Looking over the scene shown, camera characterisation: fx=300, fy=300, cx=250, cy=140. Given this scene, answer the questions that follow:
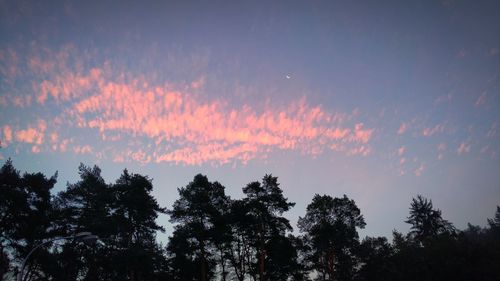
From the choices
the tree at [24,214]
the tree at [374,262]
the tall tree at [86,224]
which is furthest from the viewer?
the tree at [374,262]

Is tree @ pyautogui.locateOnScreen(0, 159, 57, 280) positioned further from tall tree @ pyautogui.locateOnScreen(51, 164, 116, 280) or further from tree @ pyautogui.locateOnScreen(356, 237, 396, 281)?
tree @ pyautogui.locateOnScreen(356, 237, 396, 281)

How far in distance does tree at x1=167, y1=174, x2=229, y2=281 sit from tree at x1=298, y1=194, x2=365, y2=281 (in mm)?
15102

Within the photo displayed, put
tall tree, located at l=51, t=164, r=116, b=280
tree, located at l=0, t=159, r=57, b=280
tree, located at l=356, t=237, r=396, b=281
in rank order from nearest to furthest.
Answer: tree, located at l=0, t=159, r=57, b=280
tall tree, located at l=51, t=164, r=116, b=280
tree, located at l=356, t=237, r=396, b=281

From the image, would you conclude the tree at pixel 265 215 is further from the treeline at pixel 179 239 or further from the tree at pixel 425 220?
the tree at pixel 425 220

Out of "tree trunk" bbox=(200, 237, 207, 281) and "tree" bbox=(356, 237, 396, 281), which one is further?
"tree" bbox=(356, 237, 396, 281)

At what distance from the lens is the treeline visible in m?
28.0

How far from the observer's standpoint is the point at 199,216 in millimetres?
33781

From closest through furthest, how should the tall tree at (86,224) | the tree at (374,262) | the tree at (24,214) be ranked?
the tree at (24,214) → the tall tree at (86,224) → the tree at (374,262)

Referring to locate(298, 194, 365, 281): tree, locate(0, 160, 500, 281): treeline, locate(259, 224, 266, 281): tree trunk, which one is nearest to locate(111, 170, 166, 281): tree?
locate(0, 160, 500, 281): treeline

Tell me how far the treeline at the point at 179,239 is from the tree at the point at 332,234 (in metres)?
0.22

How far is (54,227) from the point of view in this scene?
97.8 feet

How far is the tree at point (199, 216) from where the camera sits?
32.8 metres

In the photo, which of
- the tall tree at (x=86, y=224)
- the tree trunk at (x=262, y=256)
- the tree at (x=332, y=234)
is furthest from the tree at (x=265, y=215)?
the tall tree at (x=86, y=224)

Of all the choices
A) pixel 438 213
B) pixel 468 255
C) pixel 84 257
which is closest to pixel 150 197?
pixel 84 257
